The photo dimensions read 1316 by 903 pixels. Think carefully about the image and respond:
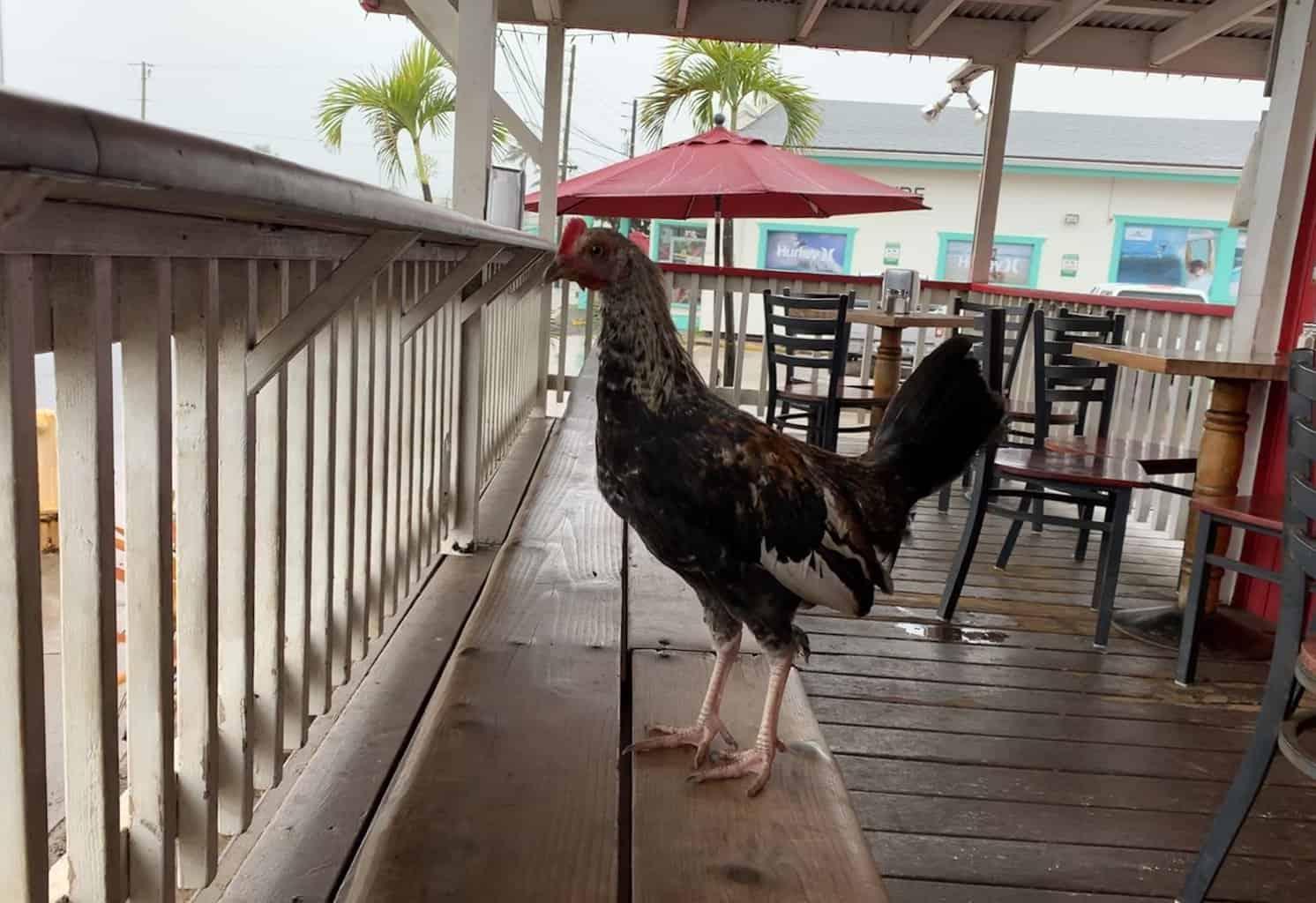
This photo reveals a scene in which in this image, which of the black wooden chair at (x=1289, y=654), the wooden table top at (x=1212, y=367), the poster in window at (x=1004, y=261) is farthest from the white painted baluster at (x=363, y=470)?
the poster in window at (x=1004, y=261)

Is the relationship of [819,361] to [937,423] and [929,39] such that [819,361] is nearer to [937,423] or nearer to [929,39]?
[929,39]

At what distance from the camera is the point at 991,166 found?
274 inches

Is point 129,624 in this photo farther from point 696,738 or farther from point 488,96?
point 488,96

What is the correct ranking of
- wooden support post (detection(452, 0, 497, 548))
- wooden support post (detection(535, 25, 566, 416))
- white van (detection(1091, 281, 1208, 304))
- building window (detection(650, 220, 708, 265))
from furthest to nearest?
building window (detection(650, 220, 708, 265)), white van (detection(1091, 281, 1208, 304)), wooden support post (detection(535, 25, 566, 416)), wooden support post (detection(452, 0, 497, 548))

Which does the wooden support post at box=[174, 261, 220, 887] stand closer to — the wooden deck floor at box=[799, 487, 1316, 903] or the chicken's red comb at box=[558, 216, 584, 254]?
the chicken's red comb at box=[558, 216, 584, 254]

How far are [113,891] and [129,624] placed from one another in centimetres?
29

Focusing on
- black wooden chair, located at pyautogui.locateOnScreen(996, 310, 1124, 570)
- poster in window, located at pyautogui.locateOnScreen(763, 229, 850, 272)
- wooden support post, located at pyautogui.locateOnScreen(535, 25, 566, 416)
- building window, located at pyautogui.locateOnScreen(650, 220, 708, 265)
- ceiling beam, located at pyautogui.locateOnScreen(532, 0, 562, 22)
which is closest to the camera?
black wooden chair, located at pyautogui.locateOnScreen(996, 310, 1124, 570)

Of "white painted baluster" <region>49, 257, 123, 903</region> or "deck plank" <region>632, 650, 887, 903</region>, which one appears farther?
"deck plank" <region>632, 650, 887, 903</region>

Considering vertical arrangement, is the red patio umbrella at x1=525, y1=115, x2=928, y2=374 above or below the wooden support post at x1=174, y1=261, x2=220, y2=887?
above

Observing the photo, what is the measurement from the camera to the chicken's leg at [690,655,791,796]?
128 centimetres

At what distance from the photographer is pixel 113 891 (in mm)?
1069

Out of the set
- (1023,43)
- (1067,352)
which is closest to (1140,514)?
(1067,352)

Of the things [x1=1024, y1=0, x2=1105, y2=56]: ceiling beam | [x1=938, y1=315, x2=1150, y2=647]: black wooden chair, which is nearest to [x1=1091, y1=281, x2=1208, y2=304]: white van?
[x1=1024, y1=0, x2=1105, y2=56]: ceiling beam

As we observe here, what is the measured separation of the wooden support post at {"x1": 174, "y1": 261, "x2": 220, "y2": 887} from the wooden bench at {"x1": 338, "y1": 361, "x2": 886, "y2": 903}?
22cm
